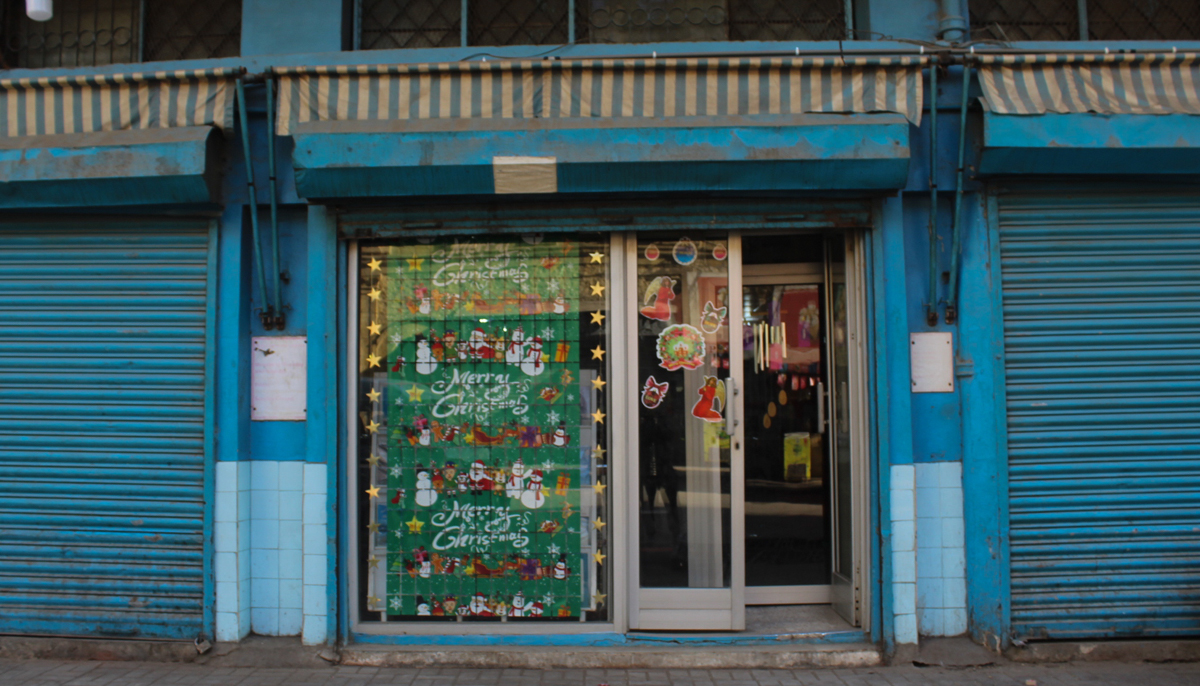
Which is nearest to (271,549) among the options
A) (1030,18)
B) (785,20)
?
(785,20)

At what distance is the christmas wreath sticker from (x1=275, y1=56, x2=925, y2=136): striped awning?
139cm

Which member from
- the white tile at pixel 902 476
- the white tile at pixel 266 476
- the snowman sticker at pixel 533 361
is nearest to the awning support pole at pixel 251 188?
the white tile at pixel 266 476

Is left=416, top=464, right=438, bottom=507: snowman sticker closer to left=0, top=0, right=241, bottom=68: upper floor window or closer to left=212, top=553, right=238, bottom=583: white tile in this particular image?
left=212, top=553, right=238, bottom=583: white tile

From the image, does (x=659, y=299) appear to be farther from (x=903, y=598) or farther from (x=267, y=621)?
(x=267, y=621)

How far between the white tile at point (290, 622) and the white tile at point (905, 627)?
382cm

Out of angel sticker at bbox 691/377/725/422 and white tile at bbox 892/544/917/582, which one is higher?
angel sticker at bbox 691/377/725/422

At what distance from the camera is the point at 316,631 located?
14.5 feet

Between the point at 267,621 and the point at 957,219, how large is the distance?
16.9ft

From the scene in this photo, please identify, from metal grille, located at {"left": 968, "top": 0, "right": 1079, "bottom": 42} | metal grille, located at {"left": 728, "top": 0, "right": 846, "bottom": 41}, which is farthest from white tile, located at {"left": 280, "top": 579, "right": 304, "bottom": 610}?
metal grille, located at {"left": 968, "top": 0, "right": 1079, "bottom": 42}

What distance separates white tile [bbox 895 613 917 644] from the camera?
4.31 m

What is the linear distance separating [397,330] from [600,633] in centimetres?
240

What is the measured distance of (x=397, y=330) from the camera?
470 centimetres

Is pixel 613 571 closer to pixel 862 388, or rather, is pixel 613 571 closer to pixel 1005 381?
pixel 862 388

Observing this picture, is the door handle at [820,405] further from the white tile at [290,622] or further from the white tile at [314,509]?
the white tile at [290,622]
